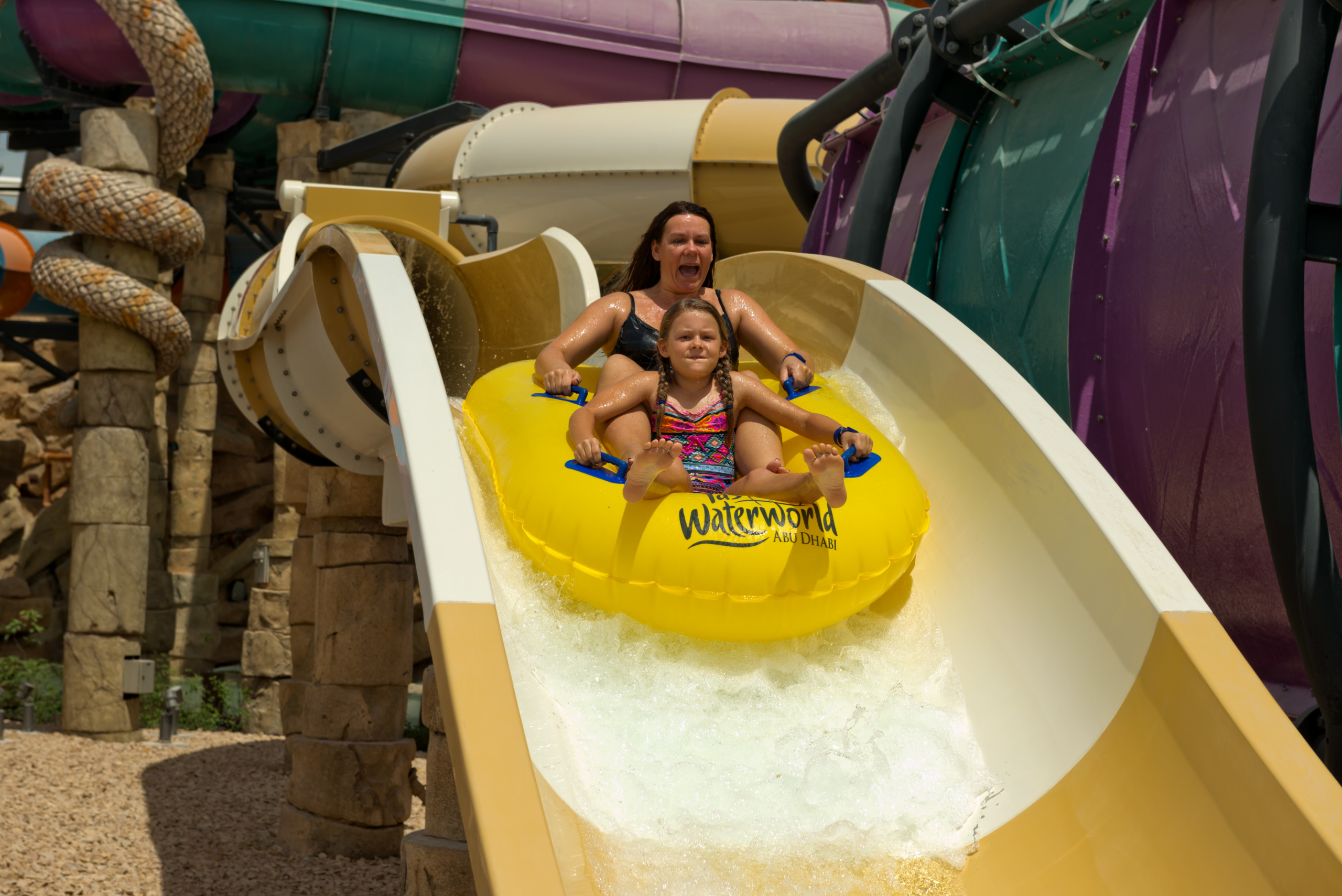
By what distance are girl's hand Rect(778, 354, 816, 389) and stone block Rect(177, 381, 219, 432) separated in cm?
743

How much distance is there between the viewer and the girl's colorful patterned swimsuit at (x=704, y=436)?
280cm

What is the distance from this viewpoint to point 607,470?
248 cm

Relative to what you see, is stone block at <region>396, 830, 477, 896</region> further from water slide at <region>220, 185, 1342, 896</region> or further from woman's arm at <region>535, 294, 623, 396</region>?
woman's arm at <region>535, 294, 623, 396</region>

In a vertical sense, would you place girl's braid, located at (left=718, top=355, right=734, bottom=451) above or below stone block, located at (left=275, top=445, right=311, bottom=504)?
above

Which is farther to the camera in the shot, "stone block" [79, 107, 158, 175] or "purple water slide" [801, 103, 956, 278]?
"stone block" [79, 107, 158, 175]

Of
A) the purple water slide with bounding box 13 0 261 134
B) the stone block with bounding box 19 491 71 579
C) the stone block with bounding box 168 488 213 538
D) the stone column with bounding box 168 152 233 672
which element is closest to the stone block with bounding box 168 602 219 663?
the stone column with bounding box 168 152 233 672

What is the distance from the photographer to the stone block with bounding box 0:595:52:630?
387 inches

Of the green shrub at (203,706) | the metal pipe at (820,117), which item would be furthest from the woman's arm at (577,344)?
the green shrub at (203,706)

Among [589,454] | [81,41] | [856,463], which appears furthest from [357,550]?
[81,41]

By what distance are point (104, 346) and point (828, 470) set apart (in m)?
5.75

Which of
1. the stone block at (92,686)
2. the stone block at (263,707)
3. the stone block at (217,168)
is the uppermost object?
the stone block at (217,168)

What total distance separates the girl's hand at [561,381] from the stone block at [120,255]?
4.80m

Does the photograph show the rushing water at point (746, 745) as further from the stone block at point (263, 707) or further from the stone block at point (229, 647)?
the stone block at point (229, 647)

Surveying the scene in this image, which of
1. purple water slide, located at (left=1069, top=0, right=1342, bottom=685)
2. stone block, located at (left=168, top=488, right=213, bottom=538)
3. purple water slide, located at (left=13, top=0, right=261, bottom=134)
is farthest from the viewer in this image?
Answer: stone block, located at (left=168, top=488, right=213, bottom=538)
